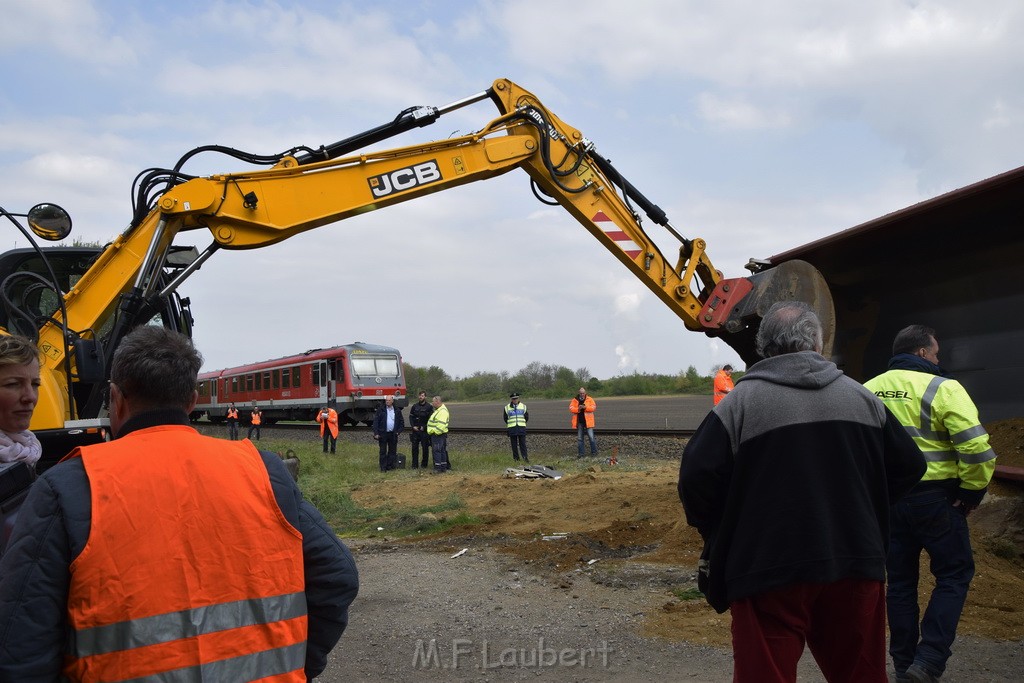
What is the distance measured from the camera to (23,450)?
2.97 m

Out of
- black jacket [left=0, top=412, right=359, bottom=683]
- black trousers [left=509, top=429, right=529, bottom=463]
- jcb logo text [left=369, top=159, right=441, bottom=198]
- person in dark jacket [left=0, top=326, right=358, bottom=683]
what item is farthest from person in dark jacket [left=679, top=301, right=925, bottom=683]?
black trousers [left=509, top=429, right=529, bottom=463]

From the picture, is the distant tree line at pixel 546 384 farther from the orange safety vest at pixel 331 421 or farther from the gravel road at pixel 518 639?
the gravel road at pixel 518 639

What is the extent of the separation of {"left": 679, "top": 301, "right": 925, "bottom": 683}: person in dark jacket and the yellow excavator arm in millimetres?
4368

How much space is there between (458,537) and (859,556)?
6663mm

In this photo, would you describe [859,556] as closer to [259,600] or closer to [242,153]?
[259,600]

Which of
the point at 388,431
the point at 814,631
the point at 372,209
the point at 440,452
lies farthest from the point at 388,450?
the point at 814,631

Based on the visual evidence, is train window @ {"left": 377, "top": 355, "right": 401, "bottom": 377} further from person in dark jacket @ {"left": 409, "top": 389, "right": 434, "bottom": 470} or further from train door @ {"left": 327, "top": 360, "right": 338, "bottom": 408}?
person in dark jacket @ {"left": 409, "top": 389, "right": 434, "bottom": 470}

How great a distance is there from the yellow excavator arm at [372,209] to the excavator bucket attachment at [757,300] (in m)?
0.01

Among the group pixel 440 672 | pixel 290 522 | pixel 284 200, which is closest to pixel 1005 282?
pixel 440 672

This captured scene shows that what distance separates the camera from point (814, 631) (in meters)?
2.97

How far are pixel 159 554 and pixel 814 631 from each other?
221cm

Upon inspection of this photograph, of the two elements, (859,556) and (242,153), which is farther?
(242,153)

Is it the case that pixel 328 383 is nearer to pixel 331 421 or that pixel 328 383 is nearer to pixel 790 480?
pixel 331 421

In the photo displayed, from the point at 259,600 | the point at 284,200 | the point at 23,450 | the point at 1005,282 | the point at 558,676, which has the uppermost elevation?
the point at 284,200
